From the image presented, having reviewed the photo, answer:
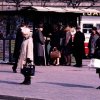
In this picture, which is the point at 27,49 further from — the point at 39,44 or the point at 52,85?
the point at 39,44

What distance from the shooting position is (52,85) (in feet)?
57.9

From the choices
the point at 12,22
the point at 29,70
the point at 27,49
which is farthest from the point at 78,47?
the point at 29,70

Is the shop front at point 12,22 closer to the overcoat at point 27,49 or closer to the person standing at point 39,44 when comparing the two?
the person standing at point 39,44

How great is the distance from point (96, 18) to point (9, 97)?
21.6 metres

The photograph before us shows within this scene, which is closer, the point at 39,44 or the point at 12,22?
the point at 39,44

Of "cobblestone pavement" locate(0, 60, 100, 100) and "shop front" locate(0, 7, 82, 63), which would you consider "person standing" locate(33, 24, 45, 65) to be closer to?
"shop front" locate(0, 7, 82, 63)

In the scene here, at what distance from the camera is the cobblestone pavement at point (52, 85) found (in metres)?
15.1

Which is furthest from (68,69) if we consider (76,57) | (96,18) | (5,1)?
(5,1)

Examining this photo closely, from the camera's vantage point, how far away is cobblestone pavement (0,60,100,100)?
15.1 m

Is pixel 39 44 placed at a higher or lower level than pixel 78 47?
higher

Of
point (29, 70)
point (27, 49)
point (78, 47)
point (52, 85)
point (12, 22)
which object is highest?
point (12, 22)

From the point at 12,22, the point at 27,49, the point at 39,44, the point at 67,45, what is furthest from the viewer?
the point at 12,22

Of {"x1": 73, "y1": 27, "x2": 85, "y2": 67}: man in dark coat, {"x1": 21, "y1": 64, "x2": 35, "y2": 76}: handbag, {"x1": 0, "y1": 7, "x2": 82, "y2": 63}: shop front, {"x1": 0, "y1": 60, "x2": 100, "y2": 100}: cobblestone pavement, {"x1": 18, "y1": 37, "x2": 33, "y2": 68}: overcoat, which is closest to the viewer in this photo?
{"x1": 0, "y1": 60, "x2": 100, "y2": 100}: cobblestone pavement

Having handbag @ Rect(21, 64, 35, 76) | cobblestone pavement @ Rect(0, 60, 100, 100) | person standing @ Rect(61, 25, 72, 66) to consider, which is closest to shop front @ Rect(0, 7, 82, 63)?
person standing @ Rect(61, 25, 72, 66)
